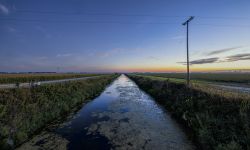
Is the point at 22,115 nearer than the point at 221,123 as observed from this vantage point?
No

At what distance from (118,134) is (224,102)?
7.37m

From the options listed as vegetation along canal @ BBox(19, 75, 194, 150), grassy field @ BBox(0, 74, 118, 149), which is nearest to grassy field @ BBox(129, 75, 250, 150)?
vegetation along canal @ BBox(19, 75, 194, 150)

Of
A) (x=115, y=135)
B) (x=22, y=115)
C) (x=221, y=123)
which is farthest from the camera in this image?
(x=22, y=115)

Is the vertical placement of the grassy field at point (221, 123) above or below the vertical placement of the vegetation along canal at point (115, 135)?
above

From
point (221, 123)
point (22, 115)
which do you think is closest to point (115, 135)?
point (221, 123)

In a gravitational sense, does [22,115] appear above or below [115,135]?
above

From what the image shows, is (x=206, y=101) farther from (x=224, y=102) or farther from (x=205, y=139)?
(x=205, y=139)

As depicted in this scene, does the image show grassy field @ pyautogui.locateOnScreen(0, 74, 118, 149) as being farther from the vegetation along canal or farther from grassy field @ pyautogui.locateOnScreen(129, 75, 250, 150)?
grassy field @ pyautogui.locateOnScreen(129, 75, 250, 150)

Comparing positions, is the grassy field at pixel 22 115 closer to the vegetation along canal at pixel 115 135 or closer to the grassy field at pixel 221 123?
the vegetation along canal at pixel 115 135

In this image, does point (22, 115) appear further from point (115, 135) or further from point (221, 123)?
point (221, 123)

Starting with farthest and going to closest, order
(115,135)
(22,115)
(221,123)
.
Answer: (22,115), (115,135), (221,123)

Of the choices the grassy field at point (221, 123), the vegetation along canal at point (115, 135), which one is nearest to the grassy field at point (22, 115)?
the vegetation along canal at point (115, 135)

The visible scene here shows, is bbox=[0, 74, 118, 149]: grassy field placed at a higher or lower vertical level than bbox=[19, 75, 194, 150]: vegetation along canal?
higher

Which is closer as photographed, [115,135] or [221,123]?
[221,123]
